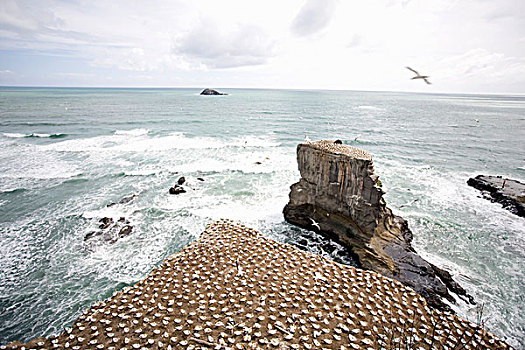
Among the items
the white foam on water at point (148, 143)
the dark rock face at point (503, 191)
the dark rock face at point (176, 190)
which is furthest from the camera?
the white foam on water at point (148, 143)

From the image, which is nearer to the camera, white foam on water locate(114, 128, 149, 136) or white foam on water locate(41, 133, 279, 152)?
white foam on water locate(41, 133, 279, 152)

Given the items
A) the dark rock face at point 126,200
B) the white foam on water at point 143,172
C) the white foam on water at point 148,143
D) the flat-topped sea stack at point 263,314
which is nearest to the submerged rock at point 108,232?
the dark rock face at point 126,200

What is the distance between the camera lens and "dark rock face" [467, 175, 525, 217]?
16769 millimetres

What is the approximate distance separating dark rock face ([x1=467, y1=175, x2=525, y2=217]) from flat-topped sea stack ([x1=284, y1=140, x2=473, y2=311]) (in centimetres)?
950

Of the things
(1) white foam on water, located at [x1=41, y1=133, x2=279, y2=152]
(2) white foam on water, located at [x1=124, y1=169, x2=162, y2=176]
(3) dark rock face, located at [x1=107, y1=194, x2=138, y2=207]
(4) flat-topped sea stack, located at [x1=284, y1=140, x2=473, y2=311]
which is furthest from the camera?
(1) white foam on water, located at [x1=41, y1=133, x2=279, y2=152]

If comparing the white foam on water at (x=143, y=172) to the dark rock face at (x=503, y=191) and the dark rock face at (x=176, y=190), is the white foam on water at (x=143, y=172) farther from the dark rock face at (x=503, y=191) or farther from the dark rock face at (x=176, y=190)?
the dark rock face at (x=503, y=191)

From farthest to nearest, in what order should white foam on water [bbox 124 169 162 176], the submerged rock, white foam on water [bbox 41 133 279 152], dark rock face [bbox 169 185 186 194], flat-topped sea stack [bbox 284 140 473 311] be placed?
white foam on water [bbox 41 133 279 152] < white foam on water [bbox 124 169 162 176] < dark rock face [bbox 169 185 186 194] < the submerged rock < flat-topped sea stack [bbox 284 140 473 311]

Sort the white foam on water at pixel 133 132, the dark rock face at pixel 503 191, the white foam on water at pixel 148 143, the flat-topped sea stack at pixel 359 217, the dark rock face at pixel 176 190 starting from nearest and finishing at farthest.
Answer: the flat-topped sea stack at pixel 359 217 → the dark rock face at pixel 503 191 → the dark rock face at pixel 176 190 → the white foam on water at pixel 148 143 → the white foam on water at pixel 133 132

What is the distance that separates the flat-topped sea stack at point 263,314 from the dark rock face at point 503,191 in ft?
50.2

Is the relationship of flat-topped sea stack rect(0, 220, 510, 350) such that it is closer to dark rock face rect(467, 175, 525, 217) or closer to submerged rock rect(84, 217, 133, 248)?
submerged rock rect(84, 217, 133, 248)

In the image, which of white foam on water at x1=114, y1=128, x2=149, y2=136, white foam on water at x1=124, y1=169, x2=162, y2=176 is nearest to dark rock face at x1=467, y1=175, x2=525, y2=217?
white foam on water at x1=124, y1=169, x2=162, y2=176

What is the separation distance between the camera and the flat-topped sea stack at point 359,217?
1021 centimetres

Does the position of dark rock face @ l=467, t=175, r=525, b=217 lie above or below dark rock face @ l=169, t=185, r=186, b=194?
above

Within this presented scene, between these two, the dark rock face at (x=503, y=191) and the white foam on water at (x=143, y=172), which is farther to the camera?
the white foam on water at (x=143, y=172)
